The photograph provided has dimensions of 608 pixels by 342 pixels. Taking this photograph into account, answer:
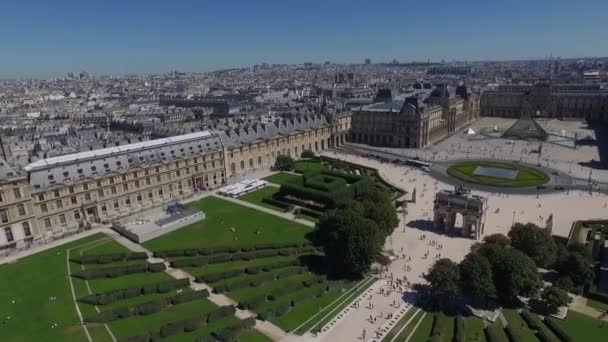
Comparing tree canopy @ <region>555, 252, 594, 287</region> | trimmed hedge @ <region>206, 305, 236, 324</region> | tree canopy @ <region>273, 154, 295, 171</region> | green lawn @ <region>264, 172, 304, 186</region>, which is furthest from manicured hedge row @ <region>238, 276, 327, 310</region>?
tree canopy @ <region>273, 154, 295, 171</region>

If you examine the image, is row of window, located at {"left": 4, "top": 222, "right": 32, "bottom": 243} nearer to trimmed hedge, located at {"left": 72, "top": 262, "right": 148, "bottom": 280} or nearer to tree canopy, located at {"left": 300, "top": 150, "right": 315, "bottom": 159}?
trimmed hedge, located at {"left": 72, "top": 262, "right": 148, "bottom": 280}

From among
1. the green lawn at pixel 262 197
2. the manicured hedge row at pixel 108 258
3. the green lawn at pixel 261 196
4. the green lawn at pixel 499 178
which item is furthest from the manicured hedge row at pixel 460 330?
the green lawn at pixel 499 178

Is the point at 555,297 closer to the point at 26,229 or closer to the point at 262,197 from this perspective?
the point at 262,197

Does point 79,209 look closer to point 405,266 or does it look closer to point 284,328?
point 284,328

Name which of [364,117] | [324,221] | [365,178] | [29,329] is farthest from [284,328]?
[364,117]

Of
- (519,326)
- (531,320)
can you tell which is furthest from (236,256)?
(531,320)
